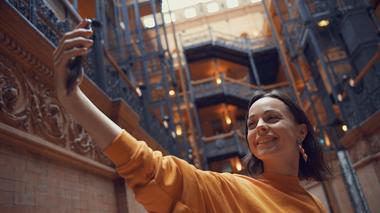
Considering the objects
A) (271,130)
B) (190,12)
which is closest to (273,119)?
(271,130)

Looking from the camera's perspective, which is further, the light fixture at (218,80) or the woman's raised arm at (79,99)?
the light fixture at (218,80)

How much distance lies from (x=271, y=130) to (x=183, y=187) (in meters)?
0.58

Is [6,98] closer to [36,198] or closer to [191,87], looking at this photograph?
[36,198]

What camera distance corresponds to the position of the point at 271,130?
4.78ft

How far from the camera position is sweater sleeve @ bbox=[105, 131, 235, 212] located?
96 cm

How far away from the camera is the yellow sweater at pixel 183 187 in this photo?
0.97 m

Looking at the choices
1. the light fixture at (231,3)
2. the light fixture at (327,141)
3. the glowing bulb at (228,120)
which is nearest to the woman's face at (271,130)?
the light fixture at (327,141)

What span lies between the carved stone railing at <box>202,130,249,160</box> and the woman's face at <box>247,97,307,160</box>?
17.4 m

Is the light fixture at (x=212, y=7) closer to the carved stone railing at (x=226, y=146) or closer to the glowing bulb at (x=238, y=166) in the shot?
the carved stone railing at (x=226, y=146)

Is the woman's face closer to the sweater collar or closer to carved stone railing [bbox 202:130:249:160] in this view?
the sweater collar

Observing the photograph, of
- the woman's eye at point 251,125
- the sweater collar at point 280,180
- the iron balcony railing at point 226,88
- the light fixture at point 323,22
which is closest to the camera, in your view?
the sweater collar at point 280,180

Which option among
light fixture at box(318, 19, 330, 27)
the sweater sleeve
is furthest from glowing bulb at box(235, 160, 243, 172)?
the sweater sleeve

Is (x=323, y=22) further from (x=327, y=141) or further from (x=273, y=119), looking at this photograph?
(x=273, y=119)

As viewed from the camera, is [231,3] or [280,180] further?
[231,3]
